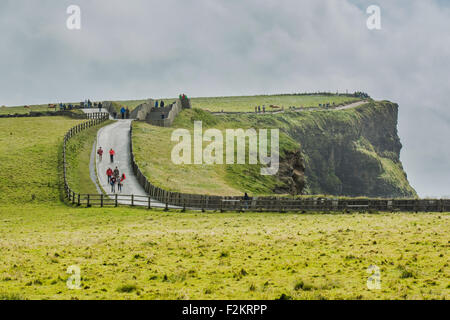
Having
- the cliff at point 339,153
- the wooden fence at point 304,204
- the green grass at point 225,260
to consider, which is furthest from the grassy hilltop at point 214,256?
the cliff at point 339,153

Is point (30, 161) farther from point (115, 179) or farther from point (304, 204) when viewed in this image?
→ point (304, 204)

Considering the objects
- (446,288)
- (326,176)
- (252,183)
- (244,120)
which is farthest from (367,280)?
(326,176)

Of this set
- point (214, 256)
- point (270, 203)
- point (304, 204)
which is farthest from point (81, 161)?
point (214, 256)

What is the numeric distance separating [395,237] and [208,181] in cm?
3784

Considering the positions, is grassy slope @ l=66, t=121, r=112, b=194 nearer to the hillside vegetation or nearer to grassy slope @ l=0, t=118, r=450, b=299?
the hillside vegetation

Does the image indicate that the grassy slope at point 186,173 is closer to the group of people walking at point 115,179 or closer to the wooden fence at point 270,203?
the group of people walking at point 115,179

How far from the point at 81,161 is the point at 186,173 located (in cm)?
1231

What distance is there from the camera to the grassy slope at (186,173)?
5808cm

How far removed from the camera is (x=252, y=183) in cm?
6800

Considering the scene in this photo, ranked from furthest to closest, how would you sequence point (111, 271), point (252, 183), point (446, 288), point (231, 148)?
point (231, 148) < point (252, 183) < point (111, 271) < point (446, 288)

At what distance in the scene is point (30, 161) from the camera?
59.5 meters

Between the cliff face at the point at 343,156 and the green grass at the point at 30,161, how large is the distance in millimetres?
78054

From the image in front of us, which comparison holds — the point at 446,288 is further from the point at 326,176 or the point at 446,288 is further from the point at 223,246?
the point at 326,176

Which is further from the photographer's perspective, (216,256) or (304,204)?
(304,204)
